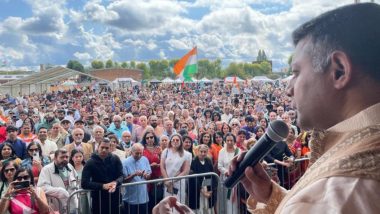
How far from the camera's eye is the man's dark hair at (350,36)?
999 mm

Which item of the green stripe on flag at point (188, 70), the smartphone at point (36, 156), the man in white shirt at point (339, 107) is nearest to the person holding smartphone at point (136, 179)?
the smartphone at point (36, 156)

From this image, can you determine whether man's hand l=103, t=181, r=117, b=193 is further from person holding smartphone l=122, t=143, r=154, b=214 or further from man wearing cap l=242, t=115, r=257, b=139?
man wearing cap l=242, t=115, r=257, b=139

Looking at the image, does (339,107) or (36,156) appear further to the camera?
(36,156)

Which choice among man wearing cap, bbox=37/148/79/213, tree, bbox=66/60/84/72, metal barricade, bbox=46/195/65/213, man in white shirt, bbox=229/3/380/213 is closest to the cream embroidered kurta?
man in white shirt, bbox=229/3/380/213

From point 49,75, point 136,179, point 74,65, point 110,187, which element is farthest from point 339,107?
point 74,65

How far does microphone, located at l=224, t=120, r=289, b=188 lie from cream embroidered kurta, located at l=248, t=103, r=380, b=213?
58 cm

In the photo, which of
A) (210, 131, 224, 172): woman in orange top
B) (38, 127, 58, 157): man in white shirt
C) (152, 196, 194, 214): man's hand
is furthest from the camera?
(38, 127, 58, 157): man in white shirt

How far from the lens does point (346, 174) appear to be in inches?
35.3

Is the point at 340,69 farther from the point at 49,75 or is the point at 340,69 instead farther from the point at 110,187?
the point at 49,75

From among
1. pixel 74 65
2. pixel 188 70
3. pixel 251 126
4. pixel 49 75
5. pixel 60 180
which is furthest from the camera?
pixel 74 65

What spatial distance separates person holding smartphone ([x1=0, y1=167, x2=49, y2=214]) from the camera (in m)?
4.19

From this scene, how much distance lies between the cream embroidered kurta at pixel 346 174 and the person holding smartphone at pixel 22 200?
12.8ft

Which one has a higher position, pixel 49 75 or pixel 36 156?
pixel 49 75

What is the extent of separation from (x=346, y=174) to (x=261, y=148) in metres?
0.76
